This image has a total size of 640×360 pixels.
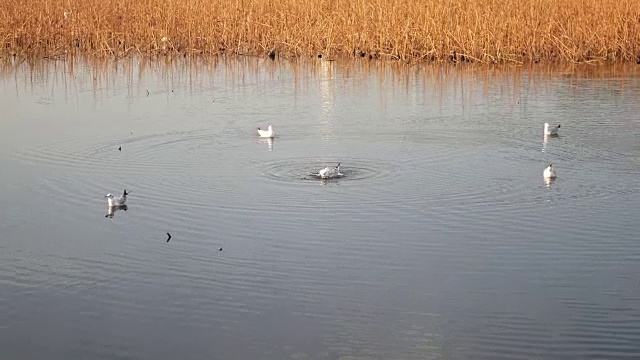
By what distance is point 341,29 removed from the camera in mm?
20156

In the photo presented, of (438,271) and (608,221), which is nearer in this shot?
(438,271)

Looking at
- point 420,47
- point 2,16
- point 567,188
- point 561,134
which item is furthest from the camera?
point 2,16

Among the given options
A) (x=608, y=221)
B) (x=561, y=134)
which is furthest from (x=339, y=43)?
(x=608, y=221)

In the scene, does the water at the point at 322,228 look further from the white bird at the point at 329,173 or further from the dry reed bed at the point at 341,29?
the dry reed bed at the point at 341,29

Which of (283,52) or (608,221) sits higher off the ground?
(283,52)

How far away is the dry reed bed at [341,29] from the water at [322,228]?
3.70m

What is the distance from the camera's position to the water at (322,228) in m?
6.27

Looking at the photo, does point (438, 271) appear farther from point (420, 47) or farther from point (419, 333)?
point (420, 47)

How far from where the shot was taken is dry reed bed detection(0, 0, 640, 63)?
19.0 metres

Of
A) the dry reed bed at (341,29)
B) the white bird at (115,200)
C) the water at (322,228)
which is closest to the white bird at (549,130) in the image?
the water at (322,228)

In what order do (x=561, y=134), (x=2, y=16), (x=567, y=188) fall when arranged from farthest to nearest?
(x=2, y=16)
(x=561, y=134)
(x=567, y=188)

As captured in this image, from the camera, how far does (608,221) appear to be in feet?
28.1

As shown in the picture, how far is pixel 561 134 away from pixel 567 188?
2.83 metres

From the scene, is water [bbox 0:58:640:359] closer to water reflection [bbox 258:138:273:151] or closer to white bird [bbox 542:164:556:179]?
water reflection [bbox 258:138:273:151]
